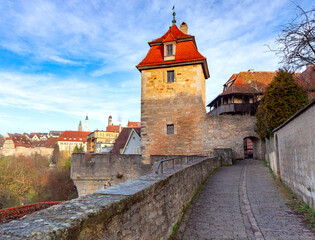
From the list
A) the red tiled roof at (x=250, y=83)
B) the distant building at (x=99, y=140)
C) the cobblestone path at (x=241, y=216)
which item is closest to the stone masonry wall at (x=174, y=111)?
the cobblestone path at (x=241, y=216)

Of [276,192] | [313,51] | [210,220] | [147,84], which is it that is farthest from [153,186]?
[147,84]

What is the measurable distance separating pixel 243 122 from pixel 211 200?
458 inches

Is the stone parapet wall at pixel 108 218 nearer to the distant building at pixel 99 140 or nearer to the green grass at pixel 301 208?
the green grass at pixel 301 208

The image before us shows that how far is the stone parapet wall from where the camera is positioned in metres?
1.53

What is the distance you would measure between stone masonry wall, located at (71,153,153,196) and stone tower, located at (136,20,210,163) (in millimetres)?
1090

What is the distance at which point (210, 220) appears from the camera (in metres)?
4.88

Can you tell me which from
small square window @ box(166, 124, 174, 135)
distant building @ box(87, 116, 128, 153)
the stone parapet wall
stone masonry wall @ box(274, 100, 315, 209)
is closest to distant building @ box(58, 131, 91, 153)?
distant building @ box(87, 116, 128, 153)

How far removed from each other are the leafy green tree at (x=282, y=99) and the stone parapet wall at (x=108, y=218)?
33.1 ft

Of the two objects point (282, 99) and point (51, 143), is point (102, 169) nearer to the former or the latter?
point (282, 99)

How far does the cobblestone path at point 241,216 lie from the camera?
13.5 ft

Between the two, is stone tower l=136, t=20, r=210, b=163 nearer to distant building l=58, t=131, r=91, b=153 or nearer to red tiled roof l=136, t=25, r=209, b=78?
red tiled roof l=136, t=25, r=209, b=78

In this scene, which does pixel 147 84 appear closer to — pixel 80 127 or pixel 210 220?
pixel 210 220

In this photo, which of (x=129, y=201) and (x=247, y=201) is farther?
(x=247, y=201)

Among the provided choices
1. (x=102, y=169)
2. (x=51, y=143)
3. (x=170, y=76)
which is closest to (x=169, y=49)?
(x=170, y=76)
